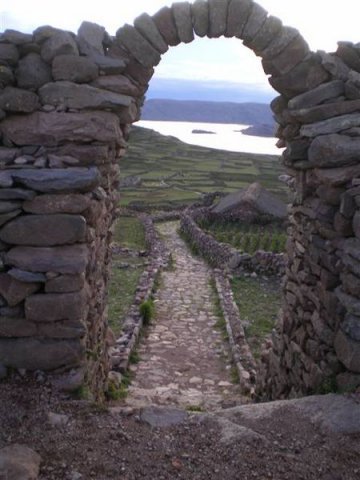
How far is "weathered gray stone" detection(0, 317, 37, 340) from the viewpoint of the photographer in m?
5.92

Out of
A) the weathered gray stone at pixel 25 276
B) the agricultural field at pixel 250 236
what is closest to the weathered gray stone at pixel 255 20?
the weathered gray stone at pixel 25 276

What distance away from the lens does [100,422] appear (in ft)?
17.4

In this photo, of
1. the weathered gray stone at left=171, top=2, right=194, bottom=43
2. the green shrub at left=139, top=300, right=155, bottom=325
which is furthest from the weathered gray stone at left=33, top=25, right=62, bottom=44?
the green shrub at left=139, top=300, right=155, bottom=325

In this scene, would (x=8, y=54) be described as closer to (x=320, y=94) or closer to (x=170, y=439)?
(x=320, y=94)

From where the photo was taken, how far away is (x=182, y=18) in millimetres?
6688

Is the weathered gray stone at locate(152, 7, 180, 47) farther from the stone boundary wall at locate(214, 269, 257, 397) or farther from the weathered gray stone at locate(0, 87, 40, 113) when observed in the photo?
the stone boundary wall at locate(214, 269, 257, 397)

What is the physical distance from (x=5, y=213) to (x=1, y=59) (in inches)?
70.0

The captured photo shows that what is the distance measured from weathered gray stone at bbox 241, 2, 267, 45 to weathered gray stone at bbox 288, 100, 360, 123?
114cm

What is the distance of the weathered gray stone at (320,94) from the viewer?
259 inches

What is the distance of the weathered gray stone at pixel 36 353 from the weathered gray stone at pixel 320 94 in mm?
4034

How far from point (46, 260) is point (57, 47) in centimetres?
243

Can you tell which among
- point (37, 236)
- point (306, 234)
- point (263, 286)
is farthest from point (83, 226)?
point (263, 286)

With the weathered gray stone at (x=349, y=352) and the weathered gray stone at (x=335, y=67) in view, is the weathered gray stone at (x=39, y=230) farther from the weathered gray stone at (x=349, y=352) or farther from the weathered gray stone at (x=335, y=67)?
the weathered gray stone at (x=335, y=67)

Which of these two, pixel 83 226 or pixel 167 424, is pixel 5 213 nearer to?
pixel 83 226
